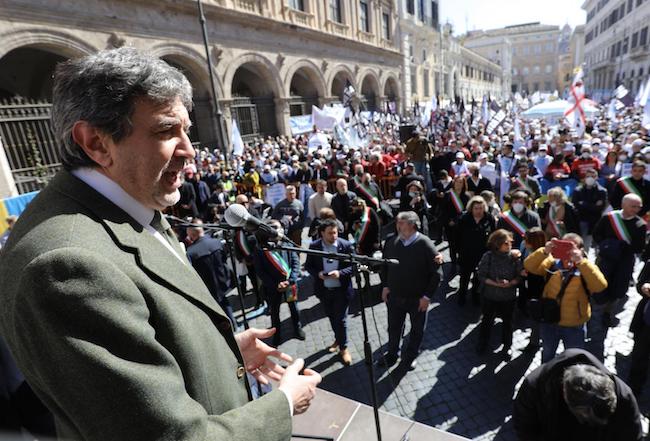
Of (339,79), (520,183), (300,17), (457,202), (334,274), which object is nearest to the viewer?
(334,274)

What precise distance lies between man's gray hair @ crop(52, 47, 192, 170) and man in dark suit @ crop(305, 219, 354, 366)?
3603mm

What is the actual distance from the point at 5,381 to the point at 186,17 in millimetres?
16705

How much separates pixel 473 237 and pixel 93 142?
18.3 feet

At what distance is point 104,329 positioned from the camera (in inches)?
34.3

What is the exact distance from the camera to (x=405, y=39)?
3512cm

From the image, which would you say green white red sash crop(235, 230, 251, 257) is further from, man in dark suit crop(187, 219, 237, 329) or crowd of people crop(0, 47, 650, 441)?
crowd of people crop(0, 47, 650, 441)

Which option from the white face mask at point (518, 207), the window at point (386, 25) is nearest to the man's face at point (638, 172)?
the white face mask at point (518, 207)

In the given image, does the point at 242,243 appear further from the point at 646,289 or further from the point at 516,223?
the point at 646,289

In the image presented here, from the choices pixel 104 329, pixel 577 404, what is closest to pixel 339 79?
pixel 577 404

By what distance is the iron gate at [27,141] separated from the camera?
11016 millimetres

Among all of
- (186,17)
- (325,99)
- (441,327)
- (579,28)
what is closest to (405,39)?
(325,99)

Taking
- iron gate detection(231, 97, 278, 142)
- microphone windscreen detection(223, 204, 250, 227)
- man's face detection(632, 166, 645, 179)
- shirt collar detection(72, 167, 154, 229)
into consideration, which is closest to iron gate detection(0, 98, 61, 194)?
iron gate detection(231, 97, 278, 142)

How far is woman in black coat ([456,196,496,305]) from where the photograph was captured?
5730 millimetres

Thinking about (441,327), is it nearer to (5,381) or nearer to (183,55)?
(5,381)
